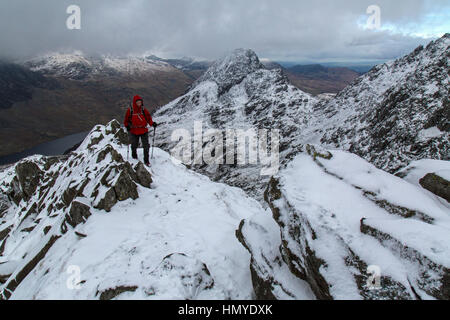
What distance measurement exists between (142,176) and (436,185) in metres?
17.9

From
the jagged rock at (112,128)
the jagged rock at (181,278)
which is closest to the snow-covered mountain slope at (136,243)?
the jagged rock at (181,278)

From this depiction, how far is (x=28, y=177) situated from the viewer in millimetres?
40281

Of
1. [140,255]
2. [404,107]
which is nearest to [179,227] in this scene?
[140,255]

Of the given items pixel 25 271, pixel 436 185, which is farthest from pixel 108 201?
pixel 436 185

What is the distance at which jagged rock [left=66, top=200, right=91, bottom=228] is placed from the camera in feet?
44.7

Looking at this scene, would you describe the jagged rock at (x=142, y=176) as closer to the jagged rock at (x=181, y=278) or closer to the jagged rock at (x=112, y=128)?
the jagged rock at (x=181, y=278)

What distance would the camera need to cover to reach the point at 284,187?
9219mm

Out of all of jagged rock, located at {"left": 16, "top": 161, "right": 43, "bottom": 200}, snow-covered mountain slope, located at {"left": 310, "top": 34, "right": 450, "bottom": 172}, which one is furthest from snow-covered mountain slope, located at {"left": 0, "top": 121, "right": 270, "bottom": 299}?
snow-covered mountain slope, located at {"left": 310, "top": 34, "right": 450, "bottom": 172}

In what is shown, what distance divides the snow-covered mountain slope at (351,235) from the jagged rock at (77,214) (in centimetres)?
994

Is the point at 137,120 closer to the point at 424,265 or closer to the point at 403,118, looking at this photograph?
the point at 424,265

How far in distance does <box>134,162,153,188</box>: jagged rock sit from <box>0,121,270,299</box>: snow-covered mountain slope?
0.08 m

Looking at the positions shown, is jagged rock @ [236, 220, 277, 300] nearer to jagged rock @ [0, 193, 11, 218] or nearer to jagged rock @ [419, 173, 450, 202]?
jagged rock @ [419, 173, 450, 202]

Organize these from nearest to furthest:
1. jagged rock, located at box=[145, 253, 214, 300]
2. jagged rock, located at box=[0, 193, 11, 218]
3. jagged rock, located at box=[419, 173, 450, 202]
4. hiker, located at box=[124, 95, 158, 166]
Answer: jagged rock, located at box=[145, 253, 214, 300] → jagged rock, located at box=[419, 173, 450, 202] → hiker, located at box=[124, 95, 158, 166] → jagged rock, located at box=[0, 193, 11, 218]

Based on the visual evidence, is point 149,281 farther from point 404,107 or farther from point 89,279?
point 404,107
